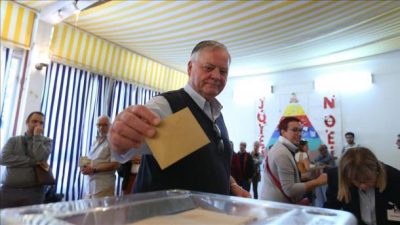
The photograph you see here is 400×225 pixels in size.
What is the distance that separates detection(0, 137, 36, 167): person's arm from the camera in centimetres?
232

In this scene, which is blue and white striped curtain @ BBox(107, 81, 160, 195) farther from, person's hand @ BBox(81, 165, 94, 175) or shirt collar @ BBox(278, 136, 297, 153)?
shirt collar @ BBox(278, 136, 297, 153)

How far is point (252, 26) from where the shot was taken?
362cm

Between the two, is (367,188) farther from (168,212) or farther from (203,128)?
(168,212)

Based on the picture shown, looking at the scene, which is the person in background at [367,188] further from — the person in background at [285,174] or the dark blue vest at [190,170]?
the dark blue vest at [190,170]

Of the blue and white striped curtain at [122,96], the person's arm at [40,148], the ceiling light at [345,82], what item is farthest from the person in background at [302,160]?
the blue and white striped curtain at [122,96]

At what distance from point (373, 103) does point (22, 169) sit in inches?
108

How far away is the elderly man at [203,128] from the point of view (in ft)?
1.99

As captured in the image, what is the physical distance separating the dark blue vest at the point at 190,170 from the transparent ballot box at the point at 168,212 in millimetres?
206

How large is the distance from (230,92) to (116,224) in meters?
3.07

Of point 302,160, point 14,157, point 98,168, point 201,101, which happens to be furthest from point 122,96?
point 201,101

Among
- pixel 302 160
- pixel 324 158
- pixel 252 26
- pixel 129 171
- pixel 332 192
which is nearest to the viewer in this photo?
pixel 332 192

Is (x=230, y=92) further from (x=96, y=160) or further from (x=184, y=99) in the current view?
(x=184, y=99)

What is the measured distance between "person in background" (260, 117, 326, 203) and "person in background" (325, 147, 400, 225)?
0.21m

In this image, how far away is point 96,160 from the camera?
2.58m
